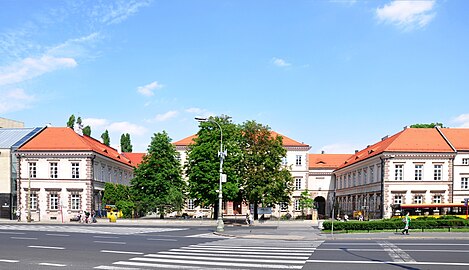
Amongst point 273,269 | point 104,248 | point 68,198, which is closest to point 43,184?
point 68,198

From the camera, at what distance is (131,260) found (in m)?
17.2

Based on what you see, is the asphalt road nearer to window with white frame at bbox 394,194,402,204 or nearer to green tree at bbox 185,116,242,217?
green tree at bbox 185,116,242,217

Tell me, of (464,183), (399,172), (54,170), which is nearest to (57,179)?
(54,170)

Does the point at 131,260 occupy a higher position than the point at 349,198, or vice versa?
the point at 131,260

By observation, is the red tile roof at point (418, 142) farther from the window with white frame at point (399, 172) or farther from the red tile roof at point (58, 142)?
the red tile roof at point (58, 142)

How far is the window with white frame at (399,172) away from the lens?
62750mm

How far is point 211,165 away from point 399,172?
2652cm

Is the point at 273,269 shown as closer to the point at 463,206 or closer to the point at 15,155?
the point at 463,206

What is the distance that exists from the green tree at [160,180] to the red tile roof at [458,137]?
38386mm

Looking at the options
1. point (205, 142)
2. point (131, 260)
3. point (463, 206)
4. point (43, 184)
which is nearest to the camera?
point (131, 260)

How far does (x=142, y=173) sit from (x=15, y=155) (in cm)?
1756

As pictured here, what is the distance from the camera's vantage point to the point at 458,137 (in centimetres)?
6669

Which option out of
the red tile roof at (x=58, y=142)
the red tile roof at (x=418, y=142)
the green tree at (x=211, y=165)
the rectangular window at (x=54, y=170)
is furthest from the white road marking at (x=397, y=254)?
the rectangular window at (x=54, y=170)

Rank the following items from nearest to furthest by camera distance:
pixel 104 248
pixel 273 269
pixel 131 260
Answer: pixel 273 269, pixel 131 260, pixel 104 248
